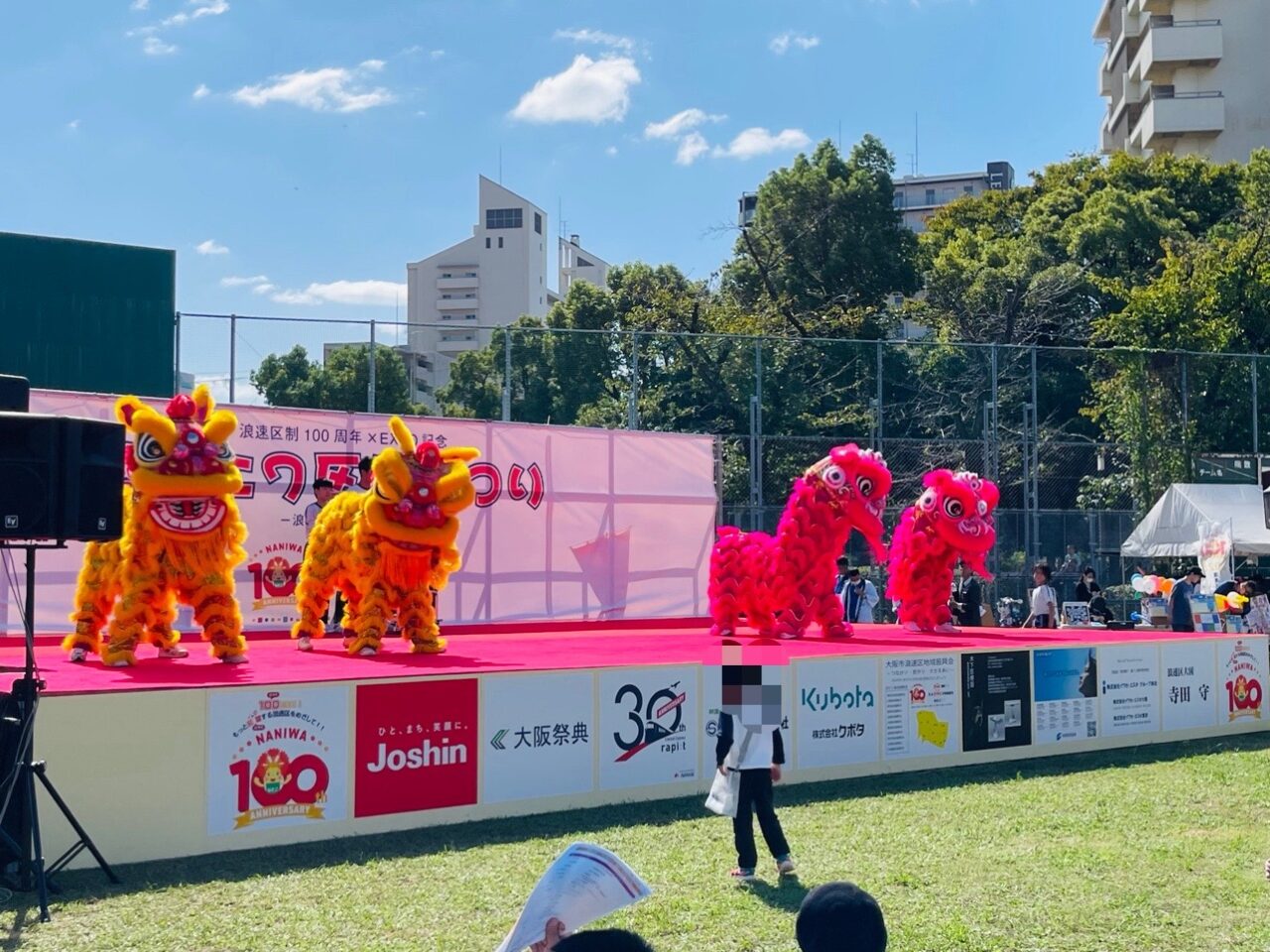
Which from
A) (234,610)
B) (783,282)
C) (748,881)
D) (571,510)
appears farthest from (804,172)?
(748,881)

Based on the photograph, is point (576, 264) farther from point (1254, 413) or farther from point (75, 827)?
point (75, 827)

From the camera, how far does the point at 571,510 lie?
16891 millimetres

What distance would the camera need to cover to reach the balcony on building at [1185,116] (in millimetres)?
44844

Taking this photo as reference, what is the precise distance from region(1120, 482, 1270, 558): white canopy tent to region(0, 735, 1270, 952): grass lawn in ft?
40.7

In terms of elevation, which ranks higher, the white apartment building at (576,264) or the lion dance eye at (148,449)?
the white apartment building at (576,264)

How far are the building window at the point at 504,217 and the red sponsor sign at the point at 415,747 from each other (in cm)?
6043

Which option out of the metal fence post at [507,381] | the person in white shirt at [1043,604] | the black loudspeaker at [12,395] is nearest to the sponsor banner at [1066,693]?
the person in white shirt at [1043,604]

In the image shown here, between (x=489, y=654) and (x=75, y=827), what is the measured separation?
5129 mm

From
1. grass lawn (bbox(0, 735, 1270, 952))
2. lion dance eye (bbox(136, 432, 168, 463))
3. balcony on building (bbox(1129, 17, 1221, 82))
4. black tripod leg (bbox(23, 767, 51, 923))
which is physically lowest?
grass lawn (bbox(0, 735, 1270, 952))

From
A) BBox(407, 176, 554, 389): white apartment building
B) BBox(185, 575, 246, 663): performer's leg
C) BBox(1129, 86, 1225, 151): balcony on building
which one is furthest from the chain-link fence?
BBox(407, 176, 554, 389): white apartment building

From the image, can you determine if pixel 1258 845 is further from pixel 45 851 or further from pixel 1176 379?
pixel 1176 379

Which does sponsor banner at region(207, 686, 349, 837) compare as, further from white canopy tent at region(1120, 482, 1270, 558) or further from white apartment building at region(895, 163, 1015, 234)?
white apartment building at region(895, 163, 1015, 234)

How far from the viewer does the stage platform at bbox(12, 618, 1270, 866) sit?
7633 millimetres

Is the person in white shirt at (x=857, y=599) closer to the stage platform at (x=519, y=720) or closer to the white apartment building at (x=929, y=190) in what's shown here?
the stage platform at (x=519, y=720)
